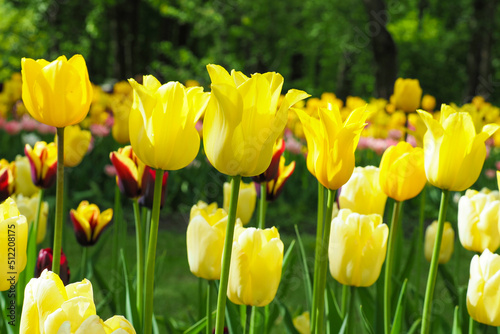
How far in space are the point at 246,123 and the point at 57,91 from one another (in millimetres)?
395

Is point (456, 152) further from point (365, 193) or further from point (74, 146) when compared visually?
point (74, 146)

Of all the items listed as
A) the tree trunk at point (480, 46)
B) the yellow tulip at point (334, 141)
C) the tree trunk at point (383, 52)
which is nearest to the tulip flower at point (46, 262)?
the yellow tulip at point (334, 141)

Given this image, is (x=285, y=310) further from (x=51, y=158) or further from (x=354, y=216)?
(x=51, y=158)

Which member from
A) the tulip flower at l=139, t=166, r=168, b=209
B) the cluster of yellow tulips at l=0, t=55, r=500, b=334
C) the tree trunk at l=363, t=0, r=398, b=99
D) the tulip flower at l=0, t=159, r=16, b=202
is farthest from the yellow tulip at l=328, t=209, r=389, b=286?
the tree trunk at l=363, t=0, r=398, b=99

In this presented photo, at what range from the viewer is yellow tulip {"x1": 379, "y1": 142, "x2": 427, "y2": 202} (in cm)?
130

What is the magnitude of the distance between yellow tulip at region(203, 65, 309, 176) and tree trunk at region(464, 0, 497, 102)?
468 inches

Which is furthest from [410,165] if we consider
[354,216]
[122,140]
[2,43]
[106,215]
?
[2,43]

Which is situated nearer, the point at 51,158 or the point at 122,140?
the point at 51,158

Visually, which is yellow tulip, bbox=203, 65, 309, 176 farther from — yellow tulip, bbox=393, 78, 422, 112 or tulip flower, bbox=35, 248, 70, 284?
yellow tulip, bbox=393, 78, 422, 112

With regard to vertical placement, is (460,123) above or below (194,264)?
above

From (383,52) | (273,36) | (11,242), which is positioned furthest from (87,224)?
(273,36)

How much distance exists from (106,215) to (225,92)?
104 centimetres

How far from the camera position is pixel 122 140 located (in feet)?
7.00

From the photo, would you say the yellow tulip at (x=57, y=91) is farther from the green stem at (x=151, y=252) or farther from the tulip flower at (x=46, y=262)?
the tulip flower at (x=46, y=262)
